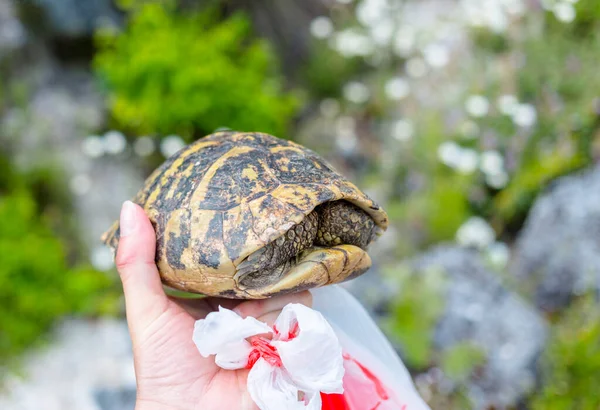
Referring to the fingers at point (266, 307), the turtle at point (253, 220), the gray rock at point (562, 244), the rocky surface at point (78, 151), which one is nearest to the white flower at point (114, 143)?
the rocky surface at point (78, 151)

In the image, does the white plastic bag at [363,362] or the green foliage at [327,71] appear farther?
the green foliage at [327,71]

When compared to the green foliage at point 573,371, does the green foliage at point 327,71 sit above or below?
above

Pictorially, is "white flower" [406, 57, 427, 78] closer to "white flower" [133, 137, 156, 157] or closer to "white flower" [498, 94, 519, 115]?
"white flower" [498, 94, 519, 115]

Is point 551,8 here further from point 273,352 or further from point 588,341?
point 273,352

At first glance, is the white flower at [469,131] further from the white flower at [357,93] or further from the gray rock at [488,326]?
the white flower at [357,93]

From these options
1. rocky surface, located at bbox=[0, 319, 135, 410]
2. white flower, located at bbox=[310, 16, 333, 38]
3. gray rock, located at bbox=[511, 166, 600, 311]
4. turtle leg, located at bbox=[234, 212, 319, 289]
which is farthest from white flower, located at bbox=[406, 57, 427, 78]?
turtle leg, located at bbox=[234, 212, 319, 289]

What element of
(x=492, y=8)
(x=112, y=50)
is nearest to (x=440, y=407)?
(x=492, y=8)
